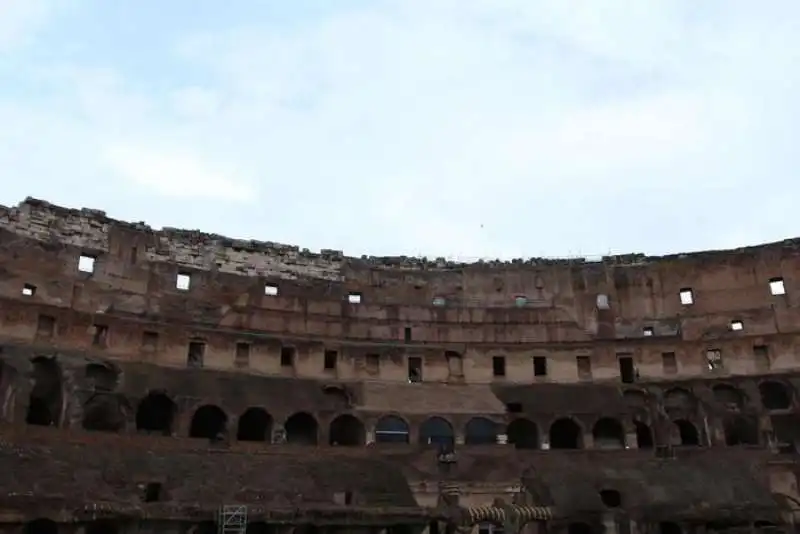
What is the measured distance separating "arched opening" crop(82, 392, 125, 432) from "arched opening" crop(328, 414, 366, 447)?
10.7 m

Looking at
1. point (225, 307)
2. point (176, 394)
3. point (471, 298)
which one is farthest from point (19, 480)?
point (471, 298)

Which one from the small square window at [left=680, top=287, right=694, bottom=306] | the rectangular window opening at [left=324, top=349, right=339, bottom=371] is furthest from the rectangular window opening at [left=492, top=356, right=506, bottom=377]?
the small square window at [left=680, top=287, right=694, bottom=306]

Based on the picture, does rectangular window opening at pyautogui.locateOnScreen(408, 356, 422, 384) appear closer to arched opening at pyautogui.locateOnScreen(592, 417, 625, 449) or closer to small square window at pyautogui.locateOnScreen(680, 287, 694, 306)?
arched opening at pyautogui.locateOnScreen(592, 417, 625, 449)

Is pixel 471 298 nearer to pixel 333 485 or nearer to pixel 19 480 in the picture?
pixel 333 485

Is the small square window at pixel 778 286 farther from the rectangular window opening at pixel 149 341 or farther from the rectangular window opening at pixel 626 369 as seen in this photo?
the rectangular window opening at pixel 149 341

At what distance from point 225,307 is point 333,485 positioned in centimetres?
1796

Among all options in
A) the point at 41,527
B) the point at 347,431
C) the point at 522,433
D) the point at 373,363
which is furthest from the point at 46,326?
the point at 522,433

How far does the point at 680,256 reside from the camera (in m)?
49.2

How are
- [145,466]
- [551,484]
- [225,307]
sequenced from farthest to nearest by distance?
[225,307]
[551,484]
[145,466]

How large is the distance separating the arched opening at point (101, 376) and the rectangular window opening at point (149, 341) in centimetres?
313

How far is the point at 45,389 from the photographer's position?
108 feet

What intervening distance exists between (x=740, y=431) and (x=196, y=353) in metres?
30.9

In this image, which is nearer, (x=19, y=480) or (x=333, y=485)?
(x=19, y=480)

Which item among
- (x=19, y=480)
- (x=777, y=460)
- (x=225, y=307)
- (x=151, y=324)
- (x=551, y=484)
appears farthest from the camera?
(x=225, y=307)
